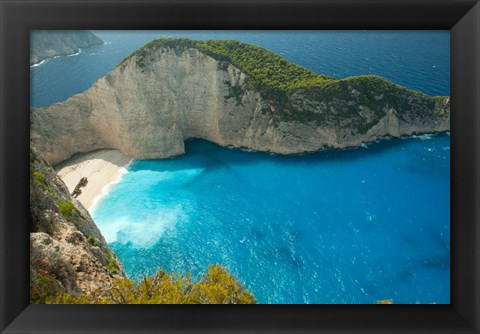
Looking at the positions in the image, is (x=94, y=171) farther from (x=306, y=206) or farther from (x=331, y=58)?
(x=331, y=58)

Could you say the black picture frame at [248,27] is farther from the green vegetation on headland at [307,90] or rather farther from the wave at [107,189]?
the green vegetation on headland at [307,90]

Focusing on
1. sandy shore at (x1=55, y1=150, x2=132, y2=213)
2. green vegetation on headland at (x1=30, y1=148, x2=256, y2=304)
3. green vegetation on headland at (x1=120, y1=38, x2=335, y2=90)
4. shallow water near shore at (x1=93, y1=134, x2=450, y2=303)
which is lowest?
shallow water near shore at (x1=93, y1=134, x2=450, y2=303)

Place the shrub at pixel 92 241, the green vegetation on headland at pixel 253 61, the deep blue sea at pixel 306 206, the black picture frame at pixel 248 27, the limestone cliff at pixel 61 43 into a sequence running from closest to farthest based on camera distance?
the black picture frame at pixel 248 27, the shrub at pixel 92 241, the deep blue sea at pixel 306 206, the green vegetation on headland at pixel 253 61, the limestone cliff at pixel 61 43

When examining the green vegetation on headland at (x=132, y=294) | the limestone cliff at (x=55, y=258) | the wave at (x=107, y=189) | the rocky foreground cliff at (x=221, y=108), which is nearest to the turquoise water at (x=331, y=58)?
the rocky foreground cliff at (x=221, y=108)

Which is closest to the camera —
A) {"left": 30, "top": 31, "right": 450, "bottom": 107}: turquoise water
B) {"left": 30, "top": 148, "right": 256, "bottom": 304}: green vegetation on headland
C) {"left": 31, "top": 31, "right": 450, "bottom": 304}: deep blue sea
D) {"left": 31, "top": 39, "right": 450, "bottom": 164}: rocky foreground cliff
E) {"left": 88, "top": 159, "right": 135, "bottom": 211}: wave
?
{"left": 30, "top": 148, "right": 256, "bottom": 304}: green vegetation on headland

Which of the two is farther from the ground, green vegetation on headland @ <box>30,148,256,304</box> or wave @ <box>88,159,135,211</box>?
green vegetation on headland @ <box>30,148,256,304</box>

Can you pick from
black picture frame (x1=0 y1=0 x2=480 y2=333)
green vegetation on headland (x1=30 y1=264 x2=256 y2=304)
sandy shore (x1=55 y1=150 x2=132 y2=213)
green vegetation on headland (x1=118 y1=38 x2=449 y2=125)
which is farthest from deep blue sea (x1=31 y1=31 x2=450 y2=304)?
black picture frame (x1=0 y1=0 x2=480 y2=333)

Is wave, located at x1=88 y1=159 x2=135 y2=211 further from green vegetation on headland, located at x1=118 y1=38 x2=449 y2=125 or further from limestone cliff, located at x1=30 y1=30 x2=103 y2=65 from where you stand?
limestone cliff, located at x1=30 y1=30 x2=103 y2=65

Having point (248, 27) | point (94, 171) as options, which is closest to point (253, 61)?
point (94, 171)
